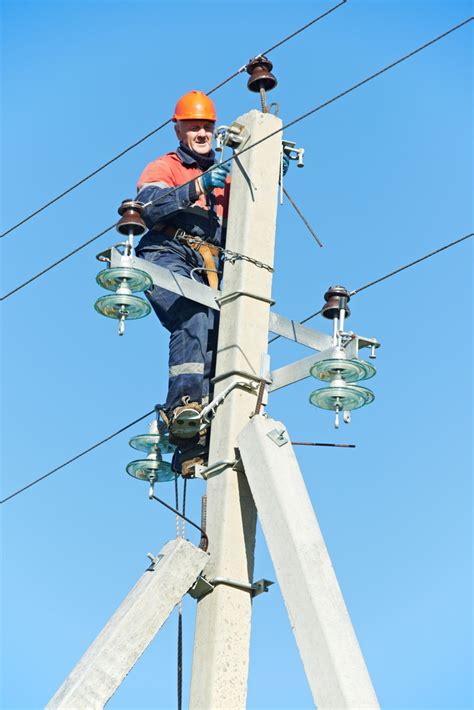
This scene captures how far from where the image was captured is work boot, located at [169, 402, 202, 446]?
8320 millimetres

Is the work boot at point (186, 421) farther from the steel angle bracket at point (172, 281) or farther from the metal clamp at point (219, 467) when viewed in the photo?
the steel angle bracket at point (172, 281)

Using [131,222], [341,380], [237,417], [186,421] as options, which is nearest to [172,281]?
[131,222]

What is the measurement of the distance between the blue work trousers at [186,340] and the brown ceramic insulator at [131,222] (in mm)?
443

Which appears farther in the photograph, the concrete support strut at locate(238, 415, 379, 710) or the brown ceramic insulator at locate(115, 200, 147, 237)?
the brown ceramic insulator at locate(115, 200, 147, 237)

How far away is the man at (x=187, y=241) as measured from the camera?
28.0 ft

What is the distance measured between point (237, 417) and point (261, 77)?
2.15 meters

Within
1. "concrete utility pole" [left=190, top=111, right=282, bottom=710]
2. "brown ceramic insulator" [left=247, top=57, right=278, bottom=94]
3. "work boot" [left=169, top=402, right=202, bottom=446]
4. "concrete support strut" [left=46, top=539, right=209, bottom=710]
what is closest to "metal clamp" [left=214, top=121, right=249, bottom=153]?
"concrete utility pole" [left=190, top=111, right=282, bottom=710]

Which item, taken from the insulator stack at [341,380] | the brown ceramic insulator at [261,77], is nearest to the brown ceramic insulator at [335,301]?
the insulator stack at [341,380]

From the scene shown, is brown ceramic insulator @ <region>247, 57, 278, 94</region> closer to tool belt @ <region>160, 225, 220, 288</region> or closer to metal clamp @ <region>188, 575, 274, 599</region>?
tool belt @ <region>160, 225, 220, 288</region>

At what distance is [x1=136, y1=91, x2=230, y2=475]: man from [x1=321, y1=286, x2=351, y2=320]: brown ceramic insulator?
69 centimetres

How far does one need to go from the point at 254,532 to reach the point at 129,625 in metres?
0.80

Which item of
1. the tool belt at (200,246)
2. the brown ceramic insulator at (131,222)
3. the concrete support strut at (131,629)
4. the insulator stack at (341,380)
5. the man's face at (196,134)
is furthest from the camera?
the man's face at (196,134)

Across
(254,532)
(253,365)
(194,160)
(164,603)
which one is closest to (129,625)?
(164,603)

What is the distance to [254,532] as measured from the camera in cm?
790
